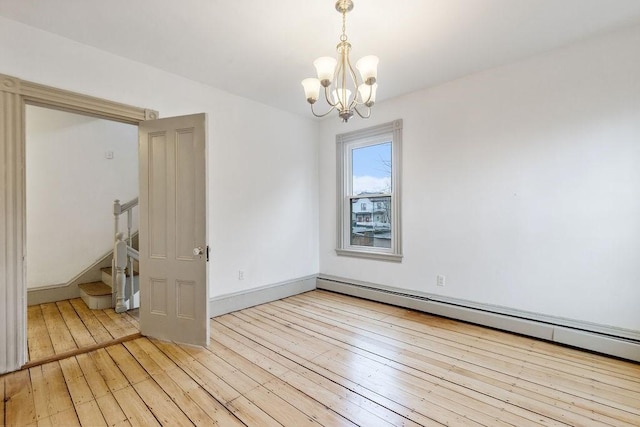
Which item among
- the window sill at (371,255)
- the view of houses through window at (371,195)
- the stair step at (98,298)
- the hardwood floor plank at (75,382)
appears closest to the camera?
the hardwood floor plank at (75,382)

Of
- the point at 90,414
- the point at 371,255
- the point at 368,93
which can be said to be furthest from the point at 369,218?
the point at 90,414

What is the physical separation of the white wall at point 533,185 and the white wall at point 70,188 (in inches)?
176

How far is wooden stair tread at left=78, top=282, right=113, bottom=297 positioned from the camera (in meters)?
3.93

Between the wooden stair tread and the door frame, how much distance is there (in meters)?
1.63

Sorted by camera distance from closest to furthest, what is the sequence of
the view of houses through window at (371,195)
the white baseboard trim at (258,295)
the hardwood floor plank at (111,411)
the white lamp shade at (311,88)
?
the hardwood floor plank at (111,411) → the white lamp shade at (311,88) → the white baseboard trim at (258,295) → the view of houses through window at (371,195)

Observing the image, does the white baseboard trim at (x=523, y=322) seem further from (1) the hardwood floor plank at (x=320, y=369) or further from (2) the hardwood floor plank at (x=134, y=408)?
(2) the hardwood floor plank at (x=134, y=408)

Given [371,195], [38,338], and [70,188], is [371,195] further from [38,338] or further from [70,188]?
[70,188]

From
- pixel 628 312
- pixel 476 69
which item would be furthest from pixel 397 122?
pixel 628 312

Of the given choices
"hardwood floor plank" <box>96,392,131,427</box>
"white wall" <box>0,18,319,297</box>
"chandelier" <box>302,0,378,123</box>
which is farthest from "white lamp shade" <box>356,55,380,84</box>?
"hardwood floor plank" <box>96,392,131,427</box>

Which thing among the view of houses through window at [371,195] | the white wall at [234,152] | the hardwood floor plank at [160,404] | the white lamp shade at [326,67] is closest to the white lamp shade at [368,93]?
the white lamp shade at [326,67]

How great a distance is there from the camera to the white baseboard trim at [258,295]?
11.8 feet

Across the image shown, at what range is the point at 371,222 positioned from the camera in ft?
14.4

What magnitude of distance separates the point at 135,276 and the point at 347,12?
402 centimetres

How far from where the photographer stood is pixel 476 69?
10.5 feet
